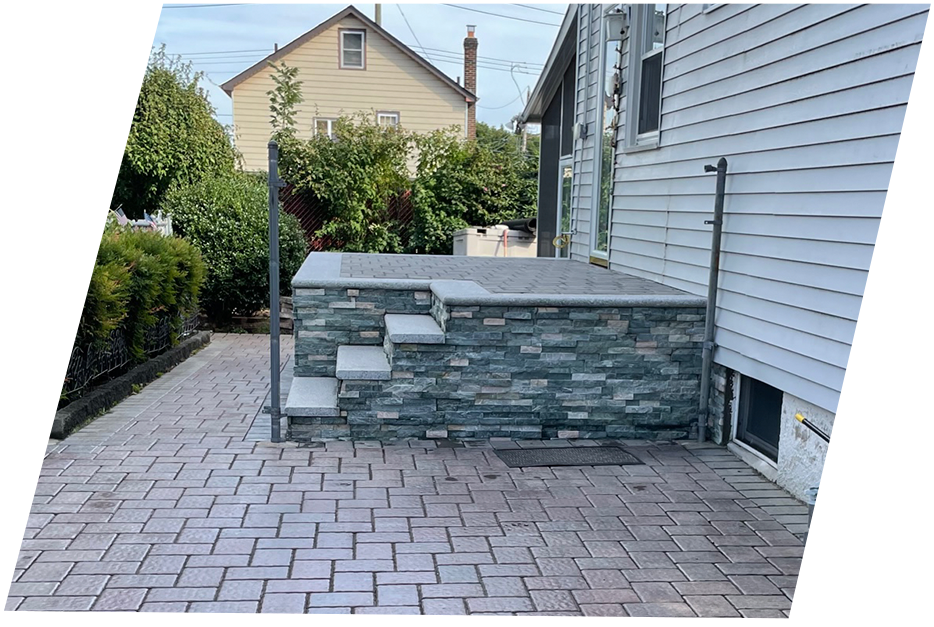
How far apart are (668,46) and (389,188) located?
27.8 ft

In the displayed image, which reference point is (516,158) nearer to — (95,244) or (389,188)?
(389,188)

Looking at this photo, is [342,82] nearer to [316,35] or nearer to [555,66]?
[316,35]

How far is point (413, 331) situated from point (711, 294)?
6.88ft

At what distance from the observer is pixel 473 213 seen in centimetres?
1483

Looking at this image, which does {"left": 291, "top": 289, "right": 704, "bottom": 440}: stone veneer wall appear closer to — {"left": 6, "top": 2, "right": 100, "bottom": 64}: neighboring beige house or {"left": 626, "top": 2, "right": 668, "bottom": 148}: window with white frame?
{"left": 626, "top": 2, "right": 668, "bottom": 148}: window with white frame

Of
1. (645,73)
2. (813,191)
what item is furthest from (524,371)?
(645,73)

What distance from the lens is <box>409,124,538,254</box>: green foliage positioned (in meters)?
14.3

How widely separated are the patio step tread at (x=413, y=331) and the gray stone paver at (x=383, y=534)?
2.38ft

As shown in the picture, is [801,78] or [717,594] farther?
[801,78]

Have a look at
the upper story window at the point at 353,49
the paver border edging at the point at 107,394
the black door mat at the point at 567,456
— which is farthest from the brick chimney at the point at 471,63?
the black door mat at the point at 567,456

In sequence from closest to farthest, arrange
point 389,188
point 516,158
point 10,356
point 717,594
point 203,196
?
point 717,594
point 10,356
point 203,196
point 389,188
point 516,158

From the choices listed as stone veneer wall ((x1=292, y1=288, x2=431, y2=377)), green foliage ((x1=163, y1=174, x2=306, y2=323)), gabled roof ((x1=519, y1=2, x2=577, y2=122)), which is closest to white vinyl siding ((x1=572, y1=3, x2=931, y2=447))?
stone veneer wall ((x1=292, y1=288, x2=431, y2=377))

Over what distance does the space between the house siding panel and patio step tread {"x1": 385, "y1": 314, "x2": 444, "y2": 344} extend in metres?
15.8
